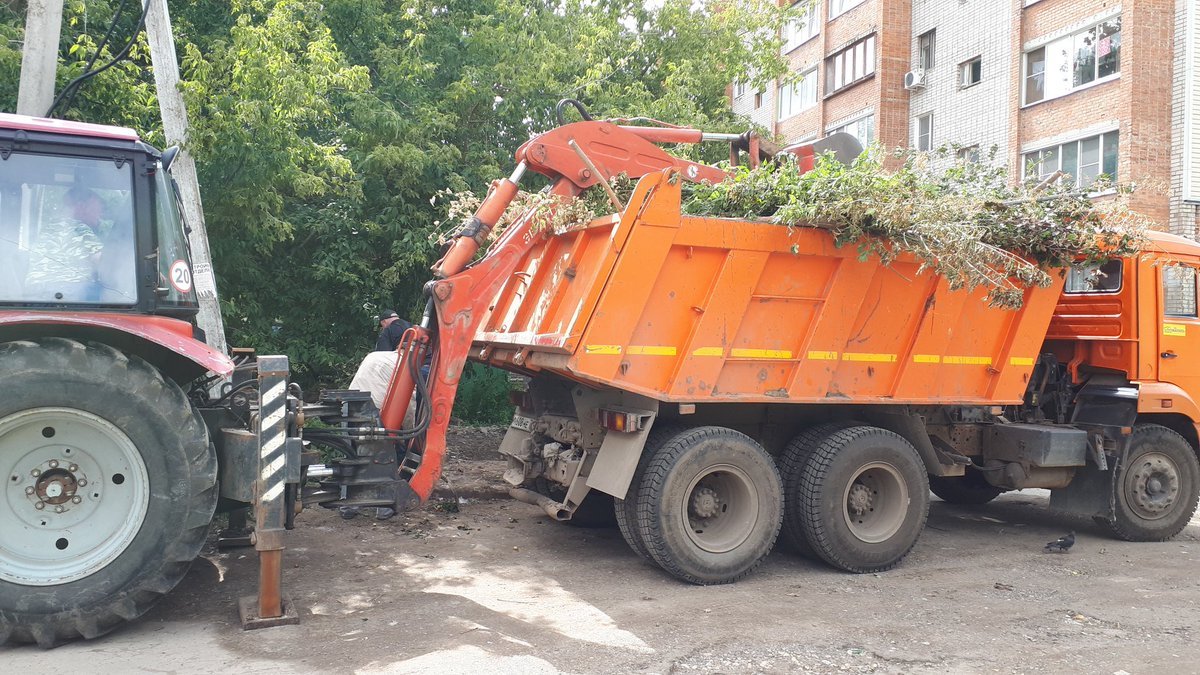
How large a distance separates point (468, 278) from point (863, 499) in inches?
127

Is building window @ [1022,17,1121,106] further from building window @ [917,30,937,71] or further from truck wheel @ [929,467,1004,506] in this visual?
truck wheel @ [929,467,1004,506]

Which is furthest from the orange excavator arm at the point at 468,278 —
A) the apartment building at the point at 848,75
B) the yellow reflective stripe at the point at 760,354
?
the apartment building at the point at 848,75

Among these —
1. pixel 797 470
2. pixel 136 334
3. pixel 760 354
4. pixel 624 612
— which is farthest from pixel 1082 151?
pixel 136 334

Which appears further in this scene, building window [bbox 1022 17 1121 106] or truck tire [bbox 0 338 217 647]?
building window [bbox 1022 17 1121 106]

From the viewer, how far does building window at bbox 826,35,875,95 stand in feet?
76.1

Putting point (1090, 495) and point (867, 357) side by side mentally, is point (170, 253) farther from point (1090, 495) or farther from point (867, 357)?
point (1090, 495)

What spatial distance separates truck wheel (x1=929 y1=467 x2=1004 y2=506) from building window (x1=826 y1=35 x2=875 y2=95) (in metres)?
16.4

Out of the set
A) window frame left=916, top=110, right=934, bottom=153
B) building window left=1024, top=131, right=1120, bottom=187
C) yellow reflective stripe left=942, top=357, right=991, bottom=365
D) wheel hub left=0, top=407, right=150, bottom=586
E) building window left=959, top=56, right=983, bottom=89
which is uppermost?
building window left=959, top=56, right=983, bottom=89

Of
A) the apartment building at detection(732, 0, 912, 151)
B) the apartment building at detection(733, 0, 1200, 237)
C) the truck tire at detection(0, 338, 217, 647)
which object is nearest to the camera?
the truck tire at detection(0, 338, 217, 647)

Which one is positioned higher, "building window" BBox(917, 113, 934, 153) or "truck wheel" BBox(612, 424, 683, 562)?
"building window" BBox(917, 113, 934, 153)

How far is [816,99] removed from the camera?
83.6ft

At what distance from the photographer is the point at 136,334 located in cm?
461

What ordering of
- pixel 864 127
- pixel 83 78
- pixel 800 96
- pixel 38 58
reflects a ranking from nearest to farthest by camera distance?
pixel 38 58 → pixel 83 78 → pixel 864 127 → pixel 800 96

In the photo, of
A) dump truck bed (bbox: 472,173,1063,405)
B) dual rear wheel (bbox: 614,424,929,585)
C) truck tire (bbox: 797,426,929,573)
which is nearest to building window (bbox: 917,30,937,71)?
dump truck bed (bbox: 472,173,1063,405)
